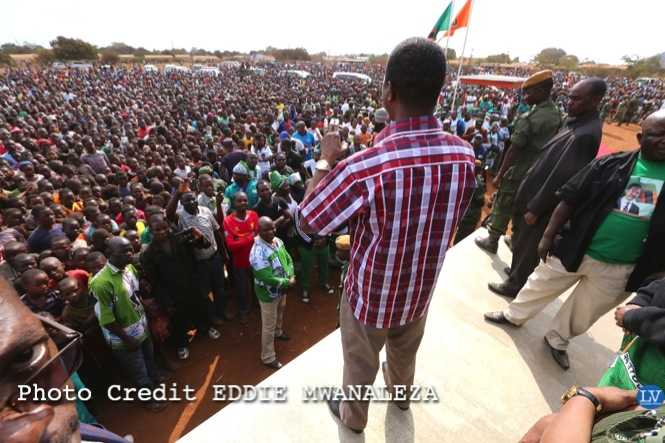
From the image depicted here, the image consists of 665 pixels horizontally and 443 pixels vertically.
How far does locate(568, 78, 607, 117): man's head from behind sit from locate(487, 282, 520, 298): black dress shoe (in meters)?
1.64

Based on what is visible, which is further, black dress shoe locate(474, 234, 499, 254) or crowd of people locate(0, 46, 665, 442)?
black dress shoe locate(474, 234, 499, 254)

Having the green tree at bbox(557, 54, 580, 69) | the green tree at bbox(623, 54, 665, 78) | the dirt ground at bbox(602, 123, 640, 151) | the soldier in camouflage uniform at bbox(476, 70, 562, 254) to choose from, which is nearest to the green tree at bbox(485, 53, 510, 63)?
the green tree at bbox(557, 54, 580, 69)

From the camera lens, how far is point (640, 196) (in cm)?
202

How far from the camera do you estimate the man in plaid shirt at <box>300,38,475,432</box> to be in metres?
1.25

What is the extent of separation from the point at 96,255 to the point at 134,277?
0.40m

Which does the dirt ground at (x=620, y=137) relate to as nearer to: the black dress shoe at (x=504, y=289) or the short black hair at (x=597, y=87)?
the short black hair at (x=597, y=87)

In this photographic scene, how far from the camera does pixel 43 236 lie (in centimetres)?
400

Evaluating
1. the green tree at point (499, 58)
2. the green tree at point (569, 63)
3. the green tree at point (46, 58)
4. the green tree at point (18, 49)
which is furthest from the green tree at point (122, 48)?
the green tree at point (569, 63)

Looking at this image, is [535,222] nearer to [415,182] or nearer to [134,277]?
[415,182]

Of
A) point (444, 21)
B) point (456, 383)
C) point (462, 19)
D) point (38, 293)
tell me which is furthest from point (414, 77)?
point (462, 19)

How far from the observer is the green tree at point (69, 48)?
4134 cm

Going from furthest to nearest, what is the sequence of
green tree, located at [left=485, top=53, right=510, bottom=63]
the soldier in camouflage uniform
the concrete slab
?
green tree, located at [left=485, top=53, right=510, bottom=63], the soldier in camouflage uniform, the concrete slab

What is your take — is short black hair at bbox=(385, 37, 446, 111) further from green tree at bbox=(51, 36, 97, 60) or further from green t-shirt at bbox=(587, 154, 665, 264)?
green tree at bbox=(51, 36, 97, 60)

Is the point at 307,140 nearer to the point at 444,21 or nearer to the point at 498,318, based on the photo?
the point at 444,21
